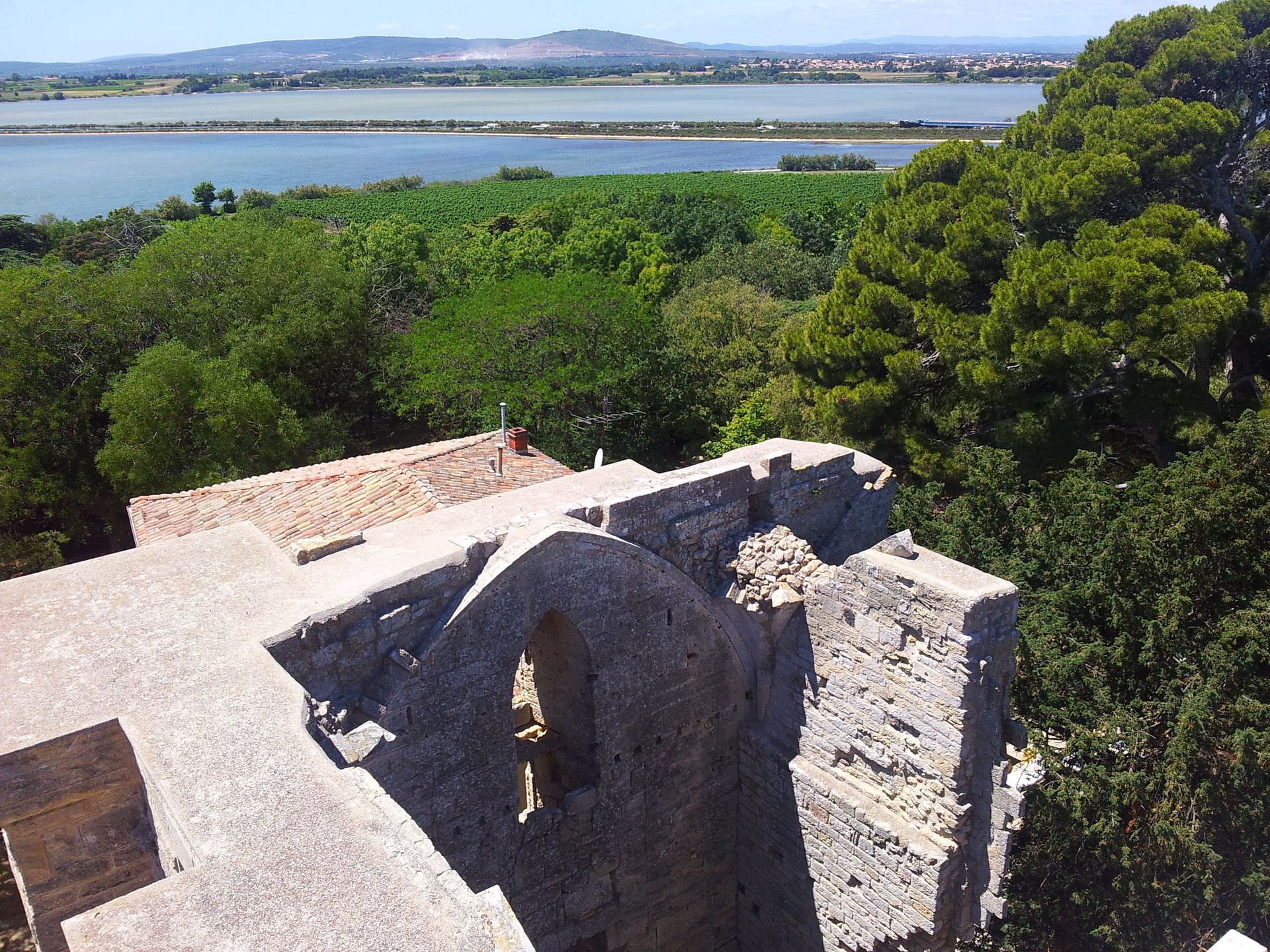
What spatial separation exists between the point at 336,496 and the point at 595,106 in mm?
162285

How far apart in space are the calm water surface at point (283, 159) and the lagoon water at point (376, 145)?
0.25 m

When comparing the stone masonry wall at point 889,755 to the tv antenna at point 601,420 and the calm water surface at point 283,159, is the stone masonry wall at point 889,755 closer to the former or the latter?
the tv antenna at point 601,420

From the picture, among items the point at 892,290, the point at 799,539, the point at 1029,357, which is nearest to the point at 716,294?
the point at 892,290

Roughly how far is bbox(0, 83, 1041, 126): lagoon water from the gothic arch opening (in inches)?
4173

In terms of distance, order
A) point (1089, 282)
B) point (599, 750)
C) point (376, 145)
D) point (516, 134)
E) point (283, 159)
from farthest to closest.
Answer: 1. point (516, 134)
2. point (376, 145)
3. point (283, 159)
4. point (1089, 282)
5. point (599, 750)

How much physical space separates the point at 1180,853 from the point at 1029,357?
8.79 m

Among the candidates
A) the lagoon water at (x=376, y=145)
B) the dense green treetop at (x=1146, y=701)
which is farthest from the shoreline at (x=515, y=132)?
the dense green treetop at (x=1146, y=701)

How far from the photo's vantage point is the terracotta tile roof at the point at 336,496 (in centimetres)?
1086

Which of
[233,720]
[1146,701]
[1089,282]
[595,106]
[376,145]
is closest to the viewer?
[233,720]

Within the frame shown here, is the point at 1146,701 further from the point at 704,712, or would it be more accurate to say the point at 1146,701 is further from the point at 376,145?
the point at 376,145

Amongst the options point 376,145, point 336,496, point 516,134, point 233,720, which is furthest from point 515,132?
point 233,720

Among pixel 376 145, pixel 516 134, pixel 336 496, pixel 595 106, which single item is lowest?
pixel 336 496

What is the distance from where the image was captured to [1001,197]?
18234mm

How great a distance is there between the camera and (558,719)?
934 cm
